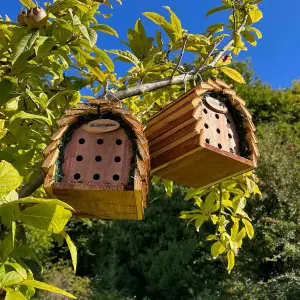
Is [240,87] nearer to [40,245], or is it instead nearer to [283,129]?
[283,129]

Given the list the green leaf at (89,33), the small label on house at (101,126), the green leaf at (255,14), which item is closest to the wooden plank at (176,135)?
the small label on house at (101,126)

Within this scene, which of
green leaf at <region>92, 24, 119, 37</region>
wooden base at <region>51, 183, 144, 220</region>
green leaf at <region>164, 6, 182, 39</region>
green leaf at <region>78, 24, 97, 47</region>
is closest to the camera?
wooden base at <region>51, 183, 144, 220</region>

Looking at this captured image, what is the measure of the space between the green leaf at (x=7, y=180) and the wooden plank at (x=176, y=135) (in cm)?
36

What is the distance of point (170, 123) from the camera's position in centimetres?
97

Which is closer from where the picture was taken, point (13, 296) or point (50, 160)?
point (13, 296)

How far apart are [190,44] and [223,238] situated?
539 millimetres

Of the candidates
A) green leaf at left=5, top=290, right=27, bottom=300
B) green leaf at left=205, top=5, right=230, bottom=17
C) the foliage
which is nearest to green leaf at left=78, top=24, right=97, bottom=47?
the foliage

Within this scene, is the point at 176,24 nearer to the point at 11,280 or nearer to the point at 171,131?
the point at 171,131

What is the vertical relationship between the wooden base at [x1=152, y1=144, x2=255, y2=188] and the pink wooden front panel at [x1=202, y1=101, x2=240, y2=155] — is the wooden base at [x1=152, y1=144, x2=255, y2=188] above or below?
below

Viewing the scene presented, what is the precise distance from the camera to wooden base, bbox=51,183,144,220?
0.85m

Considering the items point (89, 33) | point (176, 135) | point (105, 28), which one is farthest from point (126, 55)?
point (176, 135)

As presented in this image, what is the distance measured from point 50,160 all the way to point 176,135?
23cm

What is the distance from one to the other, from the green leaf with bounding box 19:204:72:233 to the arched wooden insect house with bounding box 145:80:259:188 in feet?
0.98

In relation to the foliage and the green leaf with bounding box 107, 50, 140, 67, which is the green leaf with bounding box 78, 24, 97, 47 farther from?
the green leaf with bounding box 107, 50, 140, 67
